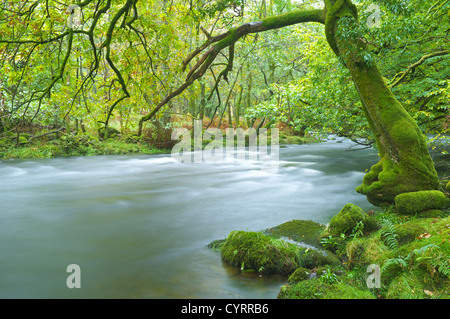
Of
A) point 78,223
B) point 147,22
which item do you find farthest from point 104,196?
point 147,22

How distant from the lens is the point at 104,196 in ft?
33.5

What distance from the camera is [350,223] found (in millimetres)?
5430

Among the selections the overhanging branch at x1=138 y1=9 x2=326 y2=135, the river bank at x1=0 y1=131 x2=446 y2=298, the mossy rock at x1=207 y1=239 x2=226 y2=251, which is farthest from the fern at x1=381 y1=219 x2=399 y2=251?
the overhanging branch at x1=138 y1=9 x2=326 y2=135

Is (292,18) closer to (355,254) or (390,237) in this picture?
(390,237)

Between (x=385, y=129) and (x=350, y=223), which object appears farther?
(x=385, y=129)

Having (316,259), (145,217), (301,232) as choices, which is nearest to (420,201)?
(301,232)

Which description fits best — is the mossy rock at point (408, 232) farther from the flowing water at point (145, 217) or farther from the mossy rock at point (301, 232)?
the flowing water at point (145, 217)

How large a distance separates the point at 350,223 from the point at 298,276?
1.77m

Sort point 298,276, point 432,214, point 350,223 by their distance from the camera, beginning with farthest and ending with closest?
point 432,214 → point 350,223 → point 298,276

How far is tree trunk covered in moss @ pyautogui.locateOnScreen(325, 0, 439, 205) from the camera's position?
6102 mm

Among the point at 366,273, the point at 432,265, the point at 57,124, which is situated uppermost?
the point at 57,124

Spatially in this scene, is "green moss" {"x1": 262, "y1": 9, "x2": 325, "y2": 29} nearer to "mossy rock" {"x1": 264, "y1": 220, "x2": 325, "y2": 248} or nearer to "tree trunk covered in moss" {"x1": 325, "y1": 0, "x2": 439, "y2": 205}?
"tree trunk covered in moss" {"x1": 325, "y1": 0, "x2": 439, "y2": 205}

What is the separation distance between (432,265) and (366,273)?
78 cm
